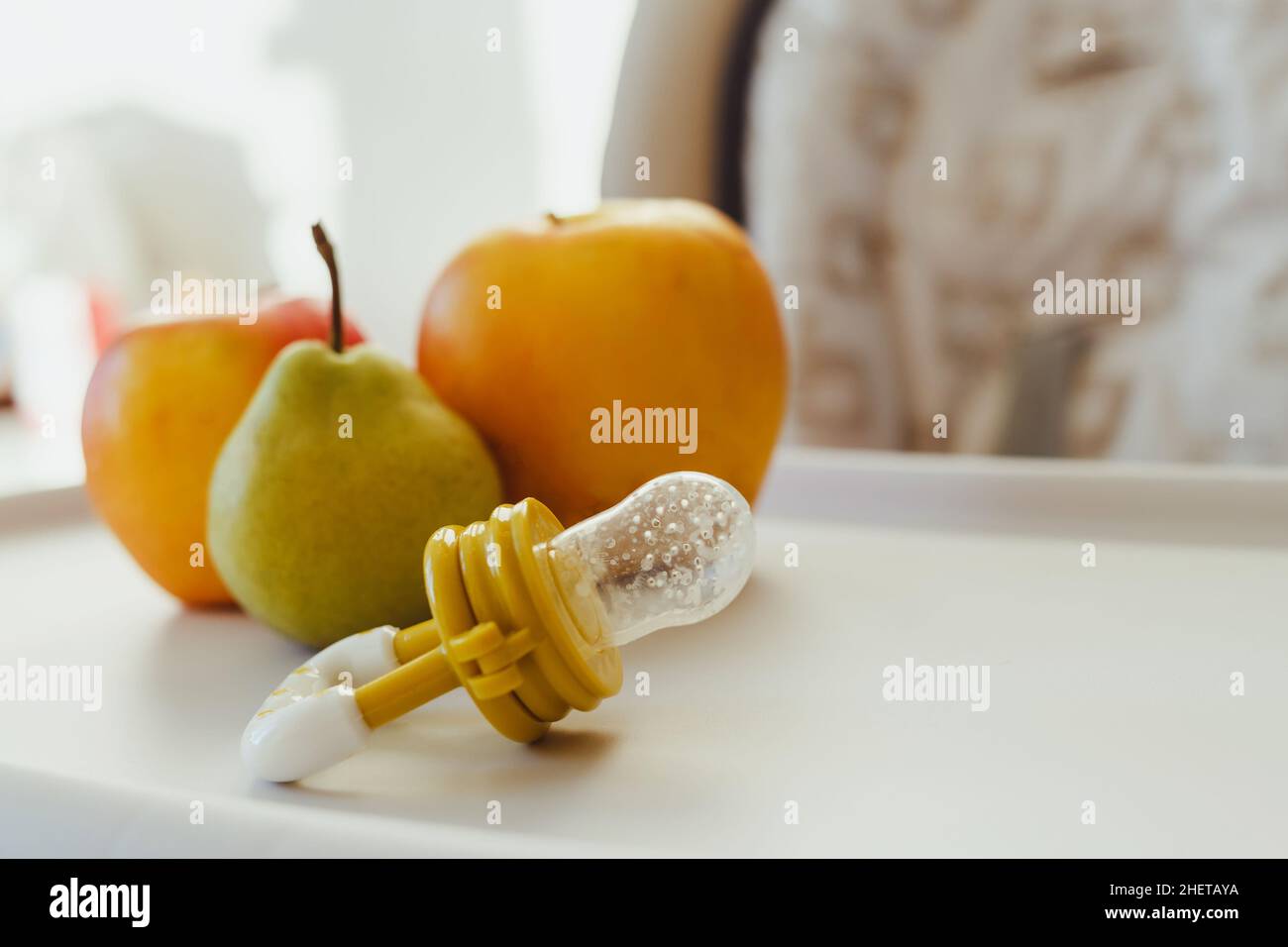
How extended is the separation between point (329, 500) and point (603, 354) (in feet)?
0.40

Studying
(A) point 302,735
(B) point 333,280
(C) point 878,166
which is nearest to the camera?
(A) point 302,735

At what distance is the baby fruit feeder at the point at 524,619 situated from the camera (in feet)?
0.86

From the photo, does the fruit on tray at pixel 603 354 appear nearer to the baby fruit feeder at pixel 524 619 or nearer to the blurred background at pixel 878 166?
the baby fruit feeder at pixel 524 619

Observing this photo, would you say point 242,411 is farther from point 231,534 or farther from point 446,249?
point 446,249

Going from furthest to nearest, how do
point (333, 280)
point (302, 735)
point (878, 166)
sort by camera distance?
point (878, 166) → point (333, 280) → point (302, 735)

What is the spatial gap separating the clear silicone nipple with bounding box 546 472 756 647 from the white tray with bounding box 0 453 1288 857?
0.11ft

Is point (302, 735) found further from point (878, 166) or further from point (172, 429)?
point (878, 166)

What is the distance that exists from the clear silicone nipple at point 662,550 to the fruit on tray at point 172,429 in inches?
7.7

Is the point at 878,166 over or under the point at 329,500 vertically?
over

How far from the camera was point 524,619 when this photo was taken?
0.86 ft

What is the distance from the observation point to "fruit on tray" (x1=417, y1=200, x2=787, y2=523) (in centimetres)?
42

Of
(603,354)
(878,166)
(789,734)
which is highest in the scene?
(878,166)

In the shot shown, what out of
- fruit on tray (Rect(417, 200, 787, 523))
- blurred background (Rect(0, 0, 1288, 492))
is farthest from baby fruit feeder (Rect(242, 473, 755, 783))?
blurred background (Rect(0, 0, 1288, 492))

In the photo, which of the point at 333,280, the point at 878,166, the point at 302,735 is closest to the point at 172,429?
the point at 333,280
